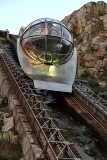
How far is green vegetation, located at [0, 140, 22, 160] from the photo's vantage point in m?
5.17

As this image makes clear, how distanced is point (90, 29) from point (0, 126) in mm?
22662

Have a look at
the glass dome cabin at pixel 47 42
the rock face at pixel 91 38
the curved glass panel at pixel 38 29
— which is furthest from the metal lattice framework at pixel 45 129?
the rock face at pixel 91 38

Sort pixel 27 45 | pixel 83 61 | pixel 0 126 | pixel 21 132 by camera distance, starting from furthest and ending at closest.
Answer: pixel 83 61
pixel 27 45
pixel 0 126
pixel 21 132

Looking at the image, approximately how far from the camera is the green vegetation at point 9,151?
17.0 feet

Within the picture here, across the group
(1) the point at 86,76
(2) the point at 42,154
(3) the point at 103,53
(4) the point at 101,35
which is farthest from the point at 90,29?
(2) the point at 42,154

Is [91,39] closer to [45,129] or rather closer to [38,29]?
[38,29]

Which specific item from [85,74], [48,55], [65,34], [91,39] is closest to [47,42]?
[48,55]

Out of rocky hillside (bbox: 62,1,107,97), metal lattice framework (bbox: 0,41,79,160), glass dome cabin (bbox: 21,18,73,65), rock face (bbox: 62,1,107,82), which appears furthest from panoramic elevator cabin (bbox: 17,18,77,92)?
rock face (bbox: 62,1,107,82)

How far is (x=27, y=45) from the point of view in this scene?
34.7 feet

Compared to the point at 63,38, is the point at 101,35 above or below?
above

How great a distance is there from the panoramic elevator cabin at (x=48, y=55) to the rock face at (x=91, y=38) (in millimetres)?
8240

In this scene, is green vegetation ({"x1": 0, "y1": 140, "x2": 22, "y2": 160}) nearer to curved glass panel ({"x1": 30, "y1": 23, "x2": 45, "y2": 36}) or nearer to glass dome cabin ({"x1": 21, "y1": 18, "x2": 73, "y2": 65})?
glass dome cabin ({"x1": 21, "y1": 18, "x2": 73, "y2": 65})

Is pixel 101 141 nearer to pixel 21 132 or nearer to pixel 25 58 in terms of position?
pixel 21 132

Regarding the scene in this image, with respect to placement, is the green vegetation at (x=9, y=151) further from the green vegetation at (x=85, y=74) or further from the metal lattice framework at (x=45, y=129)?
the green vegetation at (x=85, y=74)
